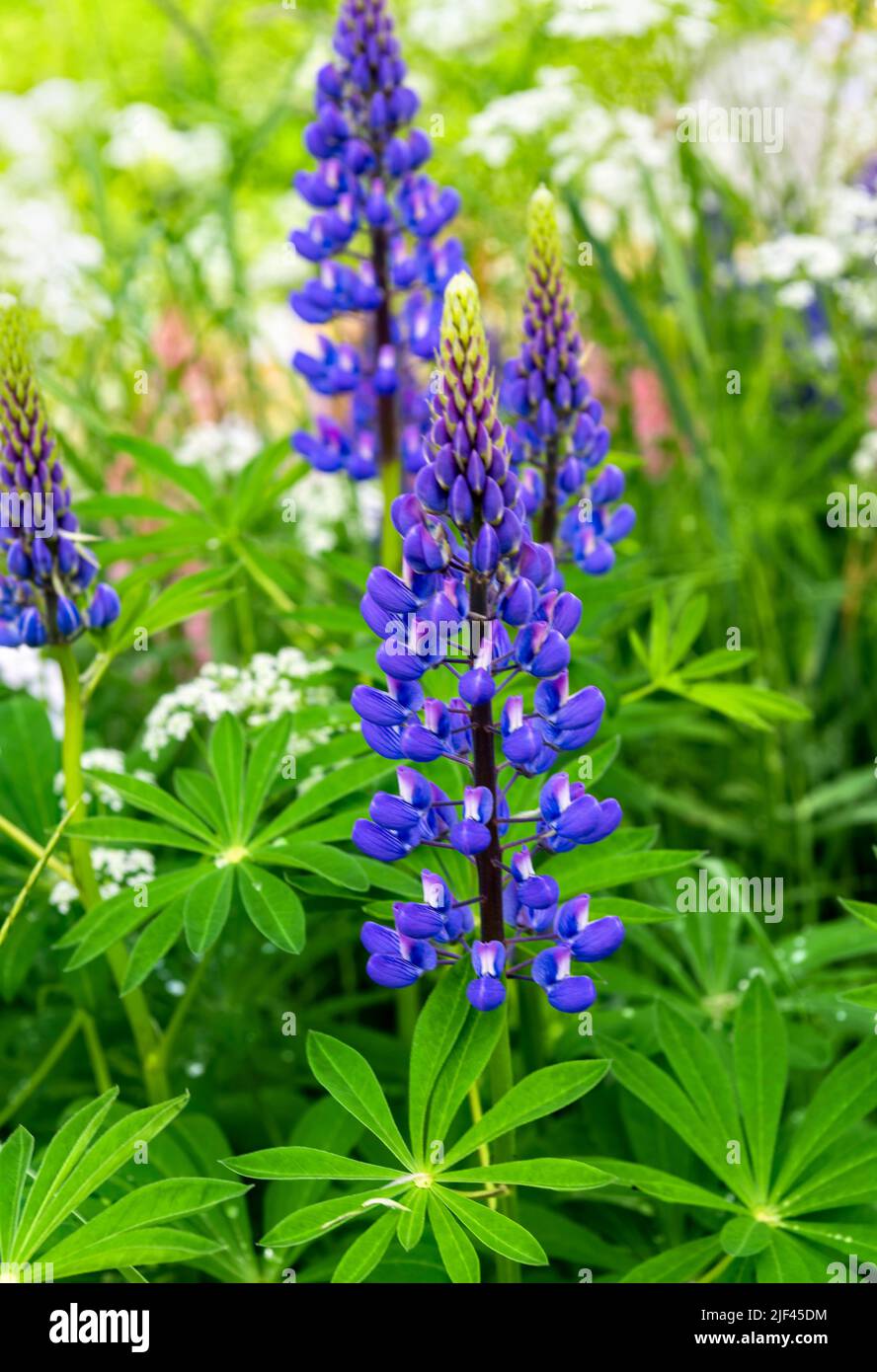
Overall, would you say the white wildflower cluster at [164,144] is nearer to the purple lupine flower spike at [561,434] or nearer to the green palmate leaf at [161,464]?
the green palmate leaf at [161,464]

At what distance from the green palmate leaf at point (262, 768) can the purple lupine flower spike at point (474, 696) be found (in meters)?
0.44

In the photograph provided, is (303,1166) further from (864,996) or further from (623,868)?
(864,996)

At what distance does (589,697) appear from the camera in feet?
5.59

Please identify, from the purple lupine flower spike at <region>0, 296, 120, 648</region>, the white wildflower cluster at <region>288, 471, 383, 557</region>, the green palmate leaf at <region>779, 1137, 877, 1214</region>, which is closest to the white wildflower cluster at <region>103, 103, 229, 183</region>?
the white wildflower cluster at <region>288, 471, 383, 557</region>

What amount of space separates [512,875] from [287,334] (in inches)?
147

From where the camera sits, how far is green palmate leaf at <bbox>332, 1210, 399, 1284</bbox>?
5.07 feet

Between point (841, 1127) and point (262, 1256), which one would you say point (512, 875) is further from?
point (262, 1256)

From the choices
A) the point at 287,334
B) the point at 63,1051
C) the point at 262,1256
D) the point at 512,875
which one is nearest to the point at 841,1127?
the point at 512,875

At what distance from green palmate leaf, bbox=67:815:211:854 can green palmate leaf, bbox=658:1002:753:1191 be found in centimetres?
75

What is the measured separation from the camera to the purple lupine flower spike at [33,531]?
1976 mm

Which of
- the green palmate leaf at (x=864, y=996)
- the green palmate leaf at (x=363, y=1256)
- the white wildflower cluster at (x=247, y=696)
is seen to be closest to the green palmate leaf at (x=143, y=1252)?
the green palmate leaf at (x=363, y=1256)

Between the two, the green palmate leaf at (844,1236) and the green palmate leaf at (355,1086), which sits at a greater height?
the green palmate leaf at (355,1086)

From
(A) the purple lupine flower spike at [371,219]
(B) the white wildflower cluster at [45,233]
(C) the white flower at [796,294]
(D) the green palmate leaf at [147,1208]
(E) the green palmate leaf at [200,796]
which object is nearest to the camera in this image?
(D) the green palmate leaf at [147,1208]

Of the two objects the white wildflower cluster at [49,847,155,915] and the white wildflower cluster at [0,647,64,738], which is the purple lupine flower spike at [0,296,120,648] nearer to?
the white wildflower cluster at [49,847,155,915]
